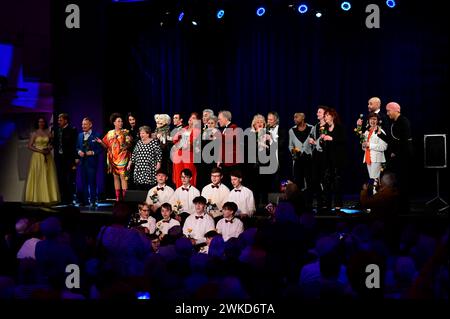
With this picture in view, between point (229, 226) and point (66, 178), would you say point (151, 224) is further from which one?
point (66, 178)

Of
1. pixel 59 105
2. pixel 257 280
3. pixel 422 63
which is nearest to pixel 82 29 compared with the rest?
pixel 59 105

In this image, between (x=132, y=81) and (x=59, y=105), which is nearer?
(x=59, y=105)

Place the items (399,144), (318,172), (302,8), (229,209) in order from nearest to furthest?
(229,209) < (399,144) < (318,172) < (302,8)

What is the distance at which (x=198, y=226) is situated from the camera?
313 inches

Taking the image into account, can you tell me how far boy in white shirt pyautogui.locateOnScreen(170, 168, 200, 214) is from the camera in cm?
898

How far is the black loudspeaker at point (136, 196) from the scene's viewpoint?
959 centimetres

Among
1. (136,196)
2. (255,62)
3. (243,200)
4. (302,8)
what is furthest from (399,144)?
(255,62)

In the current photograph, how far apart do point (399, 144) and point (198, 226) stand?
2941mm

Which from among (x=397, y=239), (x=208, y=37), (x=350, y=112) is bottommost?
(x=397, y=239)

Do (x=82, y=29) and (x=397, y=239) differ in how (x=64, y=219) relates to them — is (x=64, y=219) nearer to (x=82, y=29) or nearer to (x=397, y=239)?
(x=397, y=239)

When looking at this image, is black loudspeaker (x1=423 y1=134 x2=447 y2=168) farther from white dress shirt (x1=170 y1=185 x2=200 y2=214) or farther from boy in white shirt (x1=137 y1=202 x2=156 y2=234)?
boy in white shirt (x1=137 y1=202 x2=156 y2=234)
